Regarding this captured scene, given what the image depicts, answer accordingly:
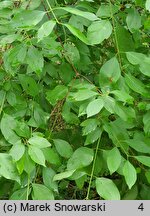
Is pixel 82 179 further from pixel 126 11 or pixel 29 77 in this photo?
pixel 126 11

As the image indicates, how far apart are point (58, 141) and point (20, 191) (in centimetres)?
20

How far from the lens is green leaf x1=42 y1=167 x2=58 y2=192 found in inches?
45.8

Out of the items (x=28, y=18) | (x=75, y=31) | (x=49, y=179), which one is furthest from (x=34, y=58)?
(x=49, y=179)

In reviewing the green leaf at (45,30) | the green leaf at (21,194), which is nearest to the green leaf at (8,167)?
the green leaf at (21,194)

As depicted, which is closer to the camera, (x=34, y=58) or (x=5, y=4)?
(x=34, y=58)

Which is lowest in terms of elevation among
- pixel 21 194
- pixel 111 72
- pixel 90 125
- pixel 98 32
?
Answer: pixel 21 194

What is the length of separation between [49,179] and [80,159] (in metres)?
0.11

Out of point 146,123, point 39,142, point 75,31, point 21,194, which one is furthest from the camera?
point 146,123

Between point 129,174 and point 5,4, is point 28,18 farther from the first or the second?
point 129,174

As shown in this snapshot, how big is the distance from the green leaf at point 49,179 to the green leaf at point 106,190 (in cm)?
15

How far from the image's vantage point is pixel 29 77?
1322mm

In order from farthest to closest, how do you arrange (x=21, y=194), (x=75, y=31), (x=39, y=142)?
(x=21, y=194), (x=39, y=142), (x=75, y=31)

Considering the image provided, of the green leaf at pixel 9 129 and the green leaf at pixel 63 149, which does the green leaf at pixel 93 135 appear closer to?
the green leaf at pixel 63 149

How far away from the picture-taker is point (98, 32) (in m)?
1.15
